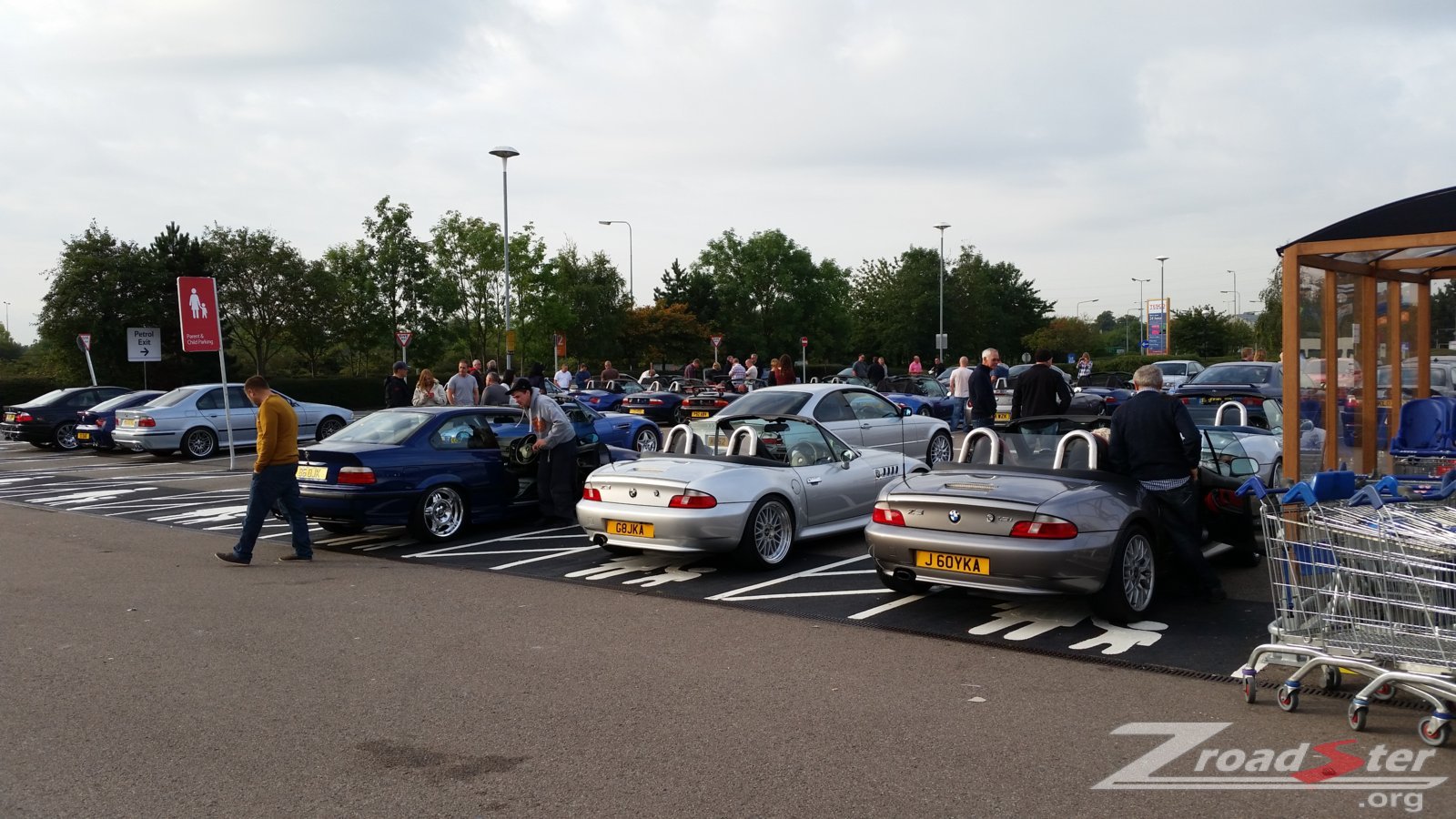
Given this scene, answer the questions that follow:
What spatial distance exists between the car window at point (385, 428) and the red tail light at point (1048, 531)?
21.3ft

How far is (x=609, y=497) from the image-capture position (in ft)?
31.2

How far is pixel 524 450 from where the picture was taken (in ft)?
39.0

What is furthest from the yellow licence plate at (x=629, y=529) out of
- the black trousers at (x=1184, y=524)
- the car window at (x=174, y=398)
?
the car window at (x=174, y=398)

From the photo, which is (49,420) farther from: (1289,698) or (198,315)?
(1289,698)

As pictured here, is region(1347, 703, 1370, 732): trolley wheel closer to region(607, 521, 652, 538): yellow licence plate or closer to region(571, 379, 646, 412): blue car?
region(607, 521, 652, 538): yellow licence plate

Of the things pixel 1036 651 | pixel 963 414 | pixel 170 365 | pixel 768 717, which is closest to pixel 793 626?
pixel 1036 651

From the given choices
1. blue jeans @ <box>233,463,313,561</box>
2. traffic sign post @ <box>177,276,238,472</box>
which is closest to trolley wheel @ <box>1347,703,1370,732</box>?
blue jeans @ <box>233,463,313,561</box>

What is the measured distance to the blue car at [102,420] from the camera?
2283 centimetres

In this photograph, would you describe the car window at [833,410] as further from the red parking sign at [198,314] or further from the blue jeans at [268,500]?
the red parking sign at [198,314]

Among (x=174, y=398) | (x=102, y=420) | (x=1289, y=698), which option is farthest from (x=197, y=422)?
(x=1289, y=698)

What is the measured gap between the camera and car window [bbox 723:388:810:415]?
593 inches

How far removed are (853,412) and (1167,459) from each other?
8225 millimetres

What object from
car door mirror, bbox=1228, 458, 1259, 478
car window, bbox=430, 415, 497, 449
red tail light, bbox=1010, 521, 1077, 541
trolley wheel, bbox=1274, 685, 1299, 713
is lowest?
trolley wheel, bbox=1274, 685, 1299, 713

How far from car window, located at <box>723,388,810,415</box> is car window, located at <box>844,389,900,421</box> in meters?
0.82
